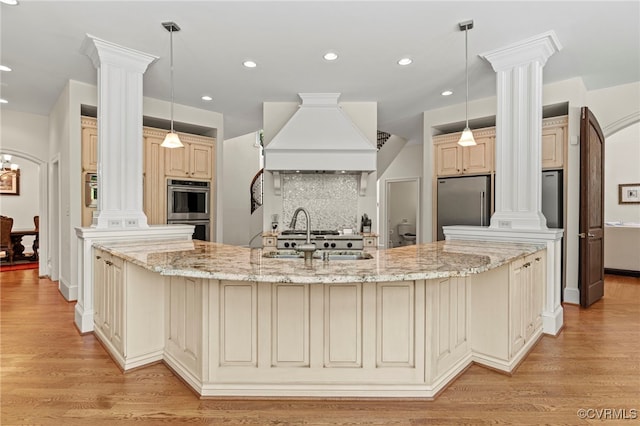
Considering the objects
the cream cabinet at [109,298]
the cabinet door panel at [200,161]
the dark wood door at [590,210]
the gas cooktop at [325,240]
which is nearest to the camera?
the cream cabinet at [109,298]

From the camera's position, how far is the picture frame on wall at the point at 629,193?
6.43 m

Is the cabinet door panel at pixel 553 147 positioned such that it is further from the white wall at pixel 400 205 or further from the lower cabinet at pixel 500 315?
the white wall at pixel 400 205

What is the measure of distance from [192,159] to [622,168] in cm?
795

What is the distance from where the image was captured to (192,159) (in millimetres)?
5465

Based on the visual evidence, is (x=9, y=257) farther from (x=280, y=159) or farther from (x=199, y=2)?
(x=199, y=2)

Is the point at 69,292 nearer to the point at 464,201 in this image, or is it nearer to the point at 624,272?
the point at 464,201

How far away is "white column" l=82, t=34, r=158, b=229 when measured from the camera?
130 inches

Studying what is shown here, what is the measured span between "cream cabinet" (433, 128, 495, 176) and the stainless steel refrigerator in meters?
0.14

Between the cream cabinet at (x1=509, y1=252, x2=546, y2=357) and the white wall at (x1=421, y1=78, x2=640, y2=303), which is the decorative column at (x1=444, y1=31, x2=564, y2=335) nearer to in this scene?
the cream cabinet at (x1=509, y1=252, x2=546, y2=357)

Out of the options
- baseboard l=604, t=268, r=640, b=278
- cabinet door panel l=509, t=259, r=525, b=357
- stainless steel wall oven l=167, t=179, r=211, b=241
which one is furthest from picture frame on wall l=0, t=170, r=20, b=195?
baseboard l=604, t=268, r=640, b=278

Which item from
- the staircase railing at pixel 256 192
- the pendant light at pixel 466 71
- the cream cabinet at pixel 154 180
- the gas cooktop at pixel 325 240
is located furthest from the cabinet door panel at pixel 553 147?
the staircase railing at pixel 256 192

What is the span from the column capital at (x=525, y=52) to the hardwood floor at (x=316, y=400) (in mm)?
2652

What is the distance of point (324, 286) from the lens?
2074mm

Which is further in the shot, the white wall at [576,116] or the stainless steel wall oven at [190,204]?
the stainless steel wall oven at [190,204]
